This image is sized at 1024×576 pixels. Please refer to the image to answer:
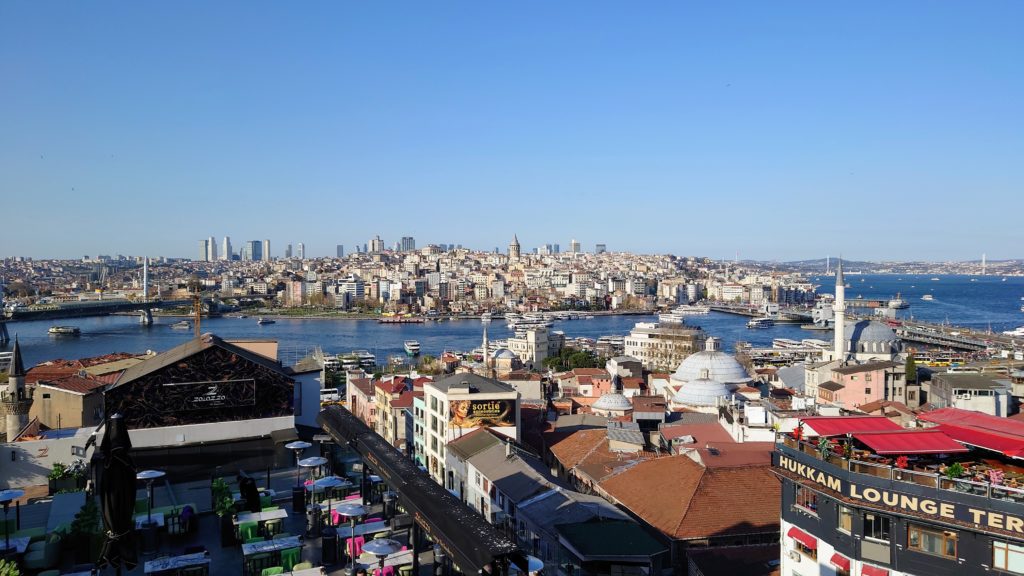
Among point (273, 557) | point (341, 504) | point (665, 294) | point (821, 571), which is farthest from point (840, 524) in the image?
point (665, 294)

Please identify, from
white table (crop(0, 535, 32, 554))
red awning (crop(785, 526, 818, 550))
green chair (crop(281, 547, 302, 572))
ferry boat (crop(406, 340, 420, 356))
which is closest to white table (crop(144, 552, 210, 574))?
green chair (crop(281, 547, 302, 572))

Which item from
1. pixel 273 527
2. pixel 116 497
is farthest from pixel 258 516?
pixel 116 497

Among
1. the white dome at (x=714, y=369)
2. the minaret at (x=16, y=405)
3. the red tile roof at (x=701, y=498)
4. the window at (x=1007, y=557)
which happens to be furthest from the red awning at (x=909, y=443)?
the white dome at (x=714, y=369)

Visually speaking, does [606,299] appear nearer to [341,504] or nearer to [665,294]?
[665,294]

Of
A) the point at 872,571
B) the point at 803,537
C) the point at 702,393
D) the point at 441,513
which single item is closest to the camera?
the point at 872,571

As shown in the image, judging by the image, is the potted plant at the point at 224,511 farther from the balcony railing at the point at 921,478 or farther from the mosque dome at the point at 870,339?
the mosque dome at the point at 870,339

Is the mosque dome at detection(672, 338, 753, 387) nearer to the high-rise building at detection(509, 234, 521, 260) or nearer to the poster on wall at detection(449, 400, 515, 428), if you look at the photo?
the poster on wall at detection(449, 400, 515, 428)

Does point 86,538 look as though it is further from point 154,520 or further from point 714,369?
point 714,369
